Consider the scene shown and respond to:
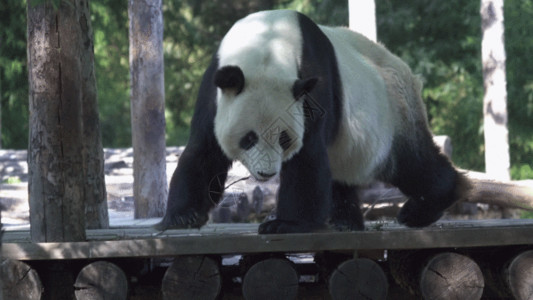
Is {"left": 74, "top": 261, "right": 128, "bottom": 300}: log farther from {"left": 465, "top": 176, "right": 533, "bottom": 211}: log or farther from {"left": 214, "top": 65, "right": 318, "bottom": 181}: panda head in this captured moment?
{"left": 465, "top": 176, "right": 533, "bottom": 211}: log

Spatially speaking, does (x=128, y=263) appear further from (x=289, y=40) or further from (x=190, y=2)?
(x=190, y=2)

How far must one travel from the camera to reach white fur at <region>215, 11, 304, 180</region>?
449cm

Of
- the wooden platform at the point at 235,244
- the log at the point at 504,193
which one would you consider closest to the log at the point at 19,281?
the wooden platform at the point at 235,244

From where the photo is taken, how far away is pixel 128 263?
4.61 m

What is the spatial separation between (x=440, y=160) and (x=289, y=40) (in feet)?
5.92

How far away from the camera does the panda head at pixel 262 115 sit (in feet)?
14.7

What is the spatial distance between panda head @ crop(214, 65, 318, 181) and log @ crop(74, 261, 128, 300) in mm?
926

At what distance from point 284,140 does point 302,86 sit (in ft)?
1.08

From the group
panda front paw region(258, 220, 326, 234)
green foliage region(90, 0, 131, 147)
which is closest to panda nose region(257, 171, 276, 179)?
panda front paw region(258, 220, 326, 234)

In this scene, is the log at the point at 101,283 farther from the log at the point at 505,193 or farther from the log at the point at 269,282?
the log at the point at 505,193

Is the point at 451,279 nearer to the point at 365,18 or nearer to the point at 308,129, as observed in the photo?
the point at 308,129

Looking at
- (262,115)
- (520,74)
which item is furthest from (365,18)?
(520,74)

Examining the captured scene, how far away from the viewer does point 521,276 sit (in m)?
4.43

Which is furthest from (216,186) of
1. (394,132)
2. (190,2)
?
(190,2)
